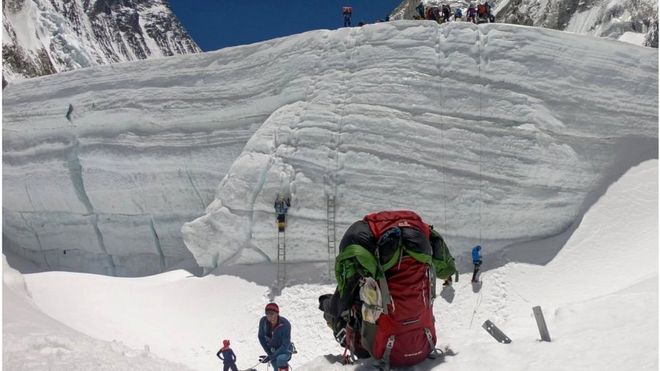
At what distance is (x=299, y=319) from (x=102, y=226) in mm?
7390

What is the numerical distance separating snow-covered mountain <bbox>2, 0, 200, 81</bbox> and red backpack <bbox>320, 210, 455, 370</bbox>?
68.8 ft

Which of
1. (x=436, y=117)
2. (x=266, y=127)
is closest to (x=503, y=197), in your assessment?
(x=436, y=117)

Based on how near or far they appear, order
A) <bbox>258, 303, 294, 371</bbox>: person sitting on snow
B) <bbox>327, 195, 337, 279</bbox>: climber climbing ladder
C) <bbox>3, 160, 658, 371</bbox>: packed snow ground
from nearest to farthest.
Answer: <bbox>258, 303, 294, 371</bbox>: person sitting on snow < <bbox>3, 160, 658, 371</bbox>: packed snow ground < <bbox>327, 195, 337, 279</bbox>: climber climbing ladder

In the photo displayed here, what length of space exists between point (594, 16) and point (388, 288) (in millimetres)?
16535

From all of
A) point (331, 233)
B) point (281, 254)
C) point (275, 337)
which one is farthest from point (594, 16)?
point (275, 337)

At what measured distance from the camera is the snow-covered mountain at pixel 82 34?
79.1ft

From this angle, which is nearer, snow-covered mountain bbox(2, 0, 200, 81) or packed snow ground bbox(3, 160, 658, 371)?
packed snow ground bbox(3, 160, 658, 371)

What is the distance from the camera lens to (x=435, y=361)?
3.21 m

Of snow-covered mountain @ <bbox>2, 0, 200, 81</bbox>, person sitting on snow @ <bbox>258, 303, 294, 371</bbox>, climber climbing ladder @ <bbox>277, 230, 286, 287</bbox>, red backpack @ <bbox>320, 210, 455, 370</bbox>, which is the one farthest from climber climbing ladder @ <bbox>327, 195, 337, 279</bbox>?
snow-covered mountain @ <bbox>2, 0, 200, 81</bbox>

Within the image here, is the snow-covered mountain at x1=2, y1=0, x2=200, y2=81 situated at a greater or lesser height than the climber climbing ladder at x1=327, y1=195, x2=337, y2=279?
greater

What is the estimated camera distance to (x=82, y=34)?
50125 mm

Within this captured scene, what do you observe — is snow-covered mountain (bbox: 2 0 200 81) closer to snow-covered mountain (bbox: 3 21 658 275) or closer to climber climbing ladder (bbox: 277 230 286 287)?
snow-covered mountain (bbox: 3 21 658 275)

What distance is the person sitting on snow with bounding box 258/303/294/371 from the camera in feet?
13.1

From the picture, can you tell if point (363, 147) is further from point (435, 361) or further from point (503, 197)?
point (435, 361)
